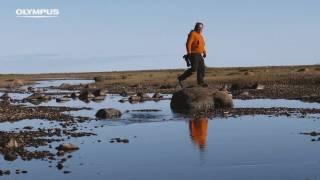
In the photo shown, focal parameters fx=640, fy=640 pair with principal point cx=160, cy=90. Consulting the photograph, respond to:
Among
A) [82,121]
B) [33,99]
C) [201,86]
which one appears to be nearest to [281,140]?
[82,121]

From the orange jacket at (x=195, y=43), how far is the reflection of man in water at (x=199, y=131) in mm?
3753

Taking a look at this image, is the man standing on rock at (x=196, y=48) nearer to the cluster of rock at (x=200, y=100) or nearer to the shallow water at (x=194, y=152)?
the cluster of rock at (x=200, y=100)

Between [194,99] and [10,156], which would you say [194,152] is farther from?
[194,99]

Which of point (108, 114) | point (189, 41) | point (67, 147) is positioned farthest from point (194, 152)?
point (108, 114)

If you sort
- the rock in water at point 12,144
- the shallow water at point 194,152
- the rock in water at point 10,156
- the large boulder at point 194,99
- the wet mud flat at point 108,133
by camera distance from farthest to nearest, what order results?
the large boulder at point 194,99 < the rock in water at point 12,144 < the rock in water at point 10,156 < the wet mud flat at point 108,133 < the shallow water at point 194,152

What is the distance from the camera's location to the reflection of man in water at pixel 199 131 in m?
18.5

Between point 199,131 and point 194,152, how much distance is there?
4.77m

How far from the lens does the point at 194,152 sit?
54.5ft

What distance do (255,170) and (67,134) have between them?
950cm

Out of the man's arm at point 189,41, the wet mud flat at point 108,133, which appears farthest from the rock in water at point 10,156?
the man's arm at point 189,41

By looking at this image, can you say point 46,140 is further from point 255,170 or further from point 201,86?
point 201,86

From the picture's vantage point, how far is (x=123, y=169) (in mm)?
14695

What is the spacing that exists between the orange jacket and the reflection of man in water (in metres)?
3.75

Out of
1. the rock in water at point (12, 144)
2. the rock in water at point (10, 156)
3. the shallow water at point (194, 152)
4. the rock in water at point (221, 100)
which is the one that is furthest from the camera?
the rock in water at point (221, 100)
